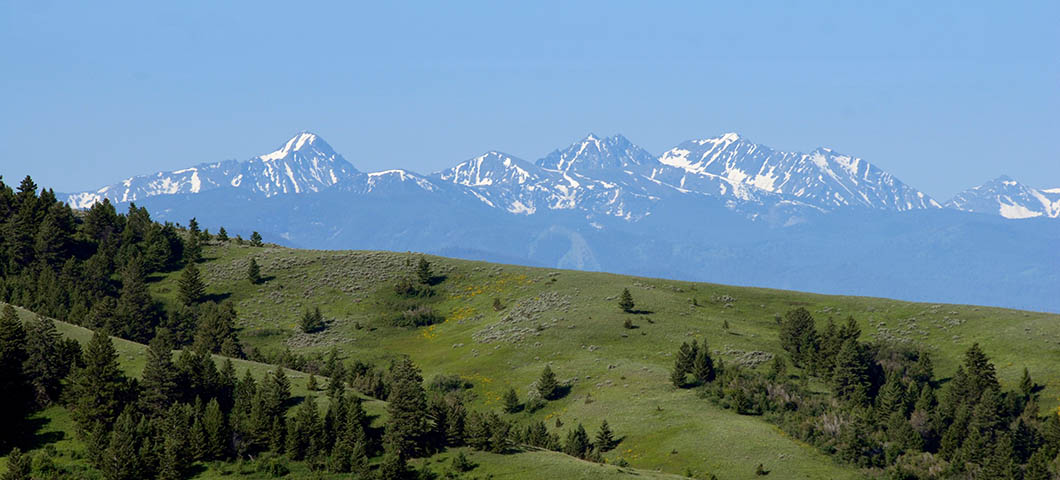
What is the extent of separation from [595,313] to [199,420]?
6392cm

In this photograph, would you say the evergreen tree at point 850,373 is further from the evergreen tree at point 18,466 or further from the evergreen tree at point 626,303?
the evergreen tree at point 18,466

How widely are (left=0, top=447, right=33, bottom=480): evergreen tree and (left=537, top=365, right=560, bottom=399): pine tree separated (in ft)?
159

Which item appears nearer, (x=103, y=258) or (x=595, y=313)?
(x=595, y=313)

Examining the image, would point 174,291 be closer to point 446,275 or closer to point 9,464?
point 446,275

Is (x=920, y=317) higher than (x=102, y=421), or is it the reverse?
(x=920, y=317)

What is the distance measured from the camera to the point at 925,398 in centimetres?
9112

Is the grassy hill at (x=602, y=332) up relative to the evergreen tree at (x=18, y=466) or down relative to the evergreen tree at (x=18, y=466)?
up

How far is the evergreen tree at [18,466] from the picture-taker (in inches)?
2303

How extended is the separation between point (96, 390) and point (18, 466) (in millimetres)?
9394

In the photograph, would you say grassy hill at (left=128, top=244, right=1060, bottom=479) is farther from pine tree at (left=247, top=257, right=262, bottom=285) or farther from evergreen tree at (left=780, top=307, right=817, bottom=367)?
evergreen tree at (left=780, top=307, right=817, bottom=367)

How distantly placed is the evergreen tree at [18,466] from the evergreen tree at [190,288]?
6908cm

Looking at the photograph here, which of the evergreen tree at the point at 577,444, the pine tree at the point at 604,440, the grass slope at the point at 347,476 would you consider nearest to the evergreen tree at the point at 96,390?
the grass slope at the point at 347,476

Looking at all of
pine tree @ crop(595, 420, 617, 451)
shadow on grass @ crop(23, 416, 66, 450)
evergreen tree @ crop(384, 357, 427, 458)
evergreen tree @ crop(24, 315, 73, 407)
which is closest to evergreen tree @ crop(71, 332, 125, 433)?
shadow on grass @ crop(23, 416, 66, 450)

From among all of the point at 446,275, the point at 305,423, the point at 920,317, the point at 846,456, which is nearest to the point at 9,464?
the point at 305,423
